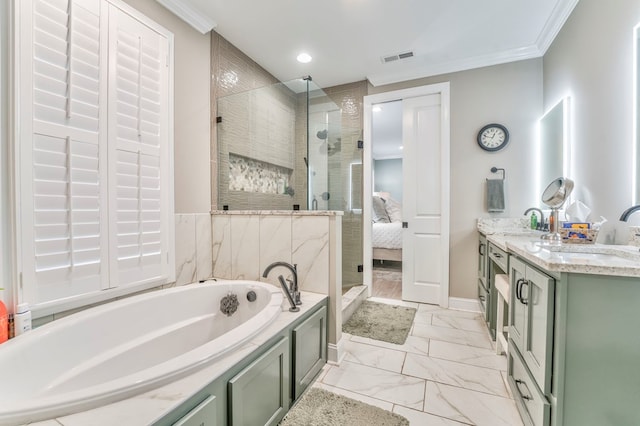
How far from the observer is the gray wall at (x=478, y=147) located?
8.92ft

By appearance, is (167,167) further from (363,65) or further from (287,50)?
(363,65)

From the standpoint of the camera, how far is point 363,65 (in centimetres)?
302

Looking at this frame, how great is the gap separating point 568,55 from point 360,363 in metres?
2.91

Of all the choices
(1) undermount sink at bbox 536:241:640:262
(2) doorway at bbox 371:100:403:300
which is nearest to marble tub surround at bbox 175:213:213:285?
(2) doorway at bbox 371:100:403:300

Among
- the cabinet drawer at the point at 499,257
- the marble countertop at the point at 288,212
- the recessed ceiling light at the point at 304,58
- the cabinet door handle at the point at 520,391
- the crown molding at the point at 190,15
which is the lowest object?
the cabinet door handle at the point at 520,391

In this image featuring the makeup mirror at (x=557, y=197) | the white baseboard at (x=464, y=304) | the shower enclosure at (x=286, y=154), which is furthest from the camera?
the white baseboard at (x=464, y=304)

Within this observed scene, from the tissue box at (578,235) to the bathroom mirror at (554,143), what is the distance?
30.7 inches

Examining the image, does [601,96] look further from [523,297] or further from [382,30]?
[382,30]

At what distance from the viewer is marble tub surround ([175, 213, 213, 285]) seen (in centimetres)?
213

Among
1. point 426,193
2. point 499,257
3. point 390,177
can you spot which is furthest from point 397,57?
point 390,177

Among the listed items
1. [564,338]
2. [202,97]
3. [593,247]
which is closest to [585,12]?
[593,247]

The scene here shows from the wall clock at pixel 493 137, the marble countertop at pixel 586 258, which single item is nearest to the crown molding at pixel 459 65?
the wall clock at pixel 493 137

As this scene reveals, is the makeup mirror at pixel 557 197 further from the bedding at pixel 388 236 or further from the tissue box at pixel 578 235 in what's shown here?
the bedding at pixel 388 236

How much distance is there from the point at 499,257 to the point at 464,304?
3.98 ft
